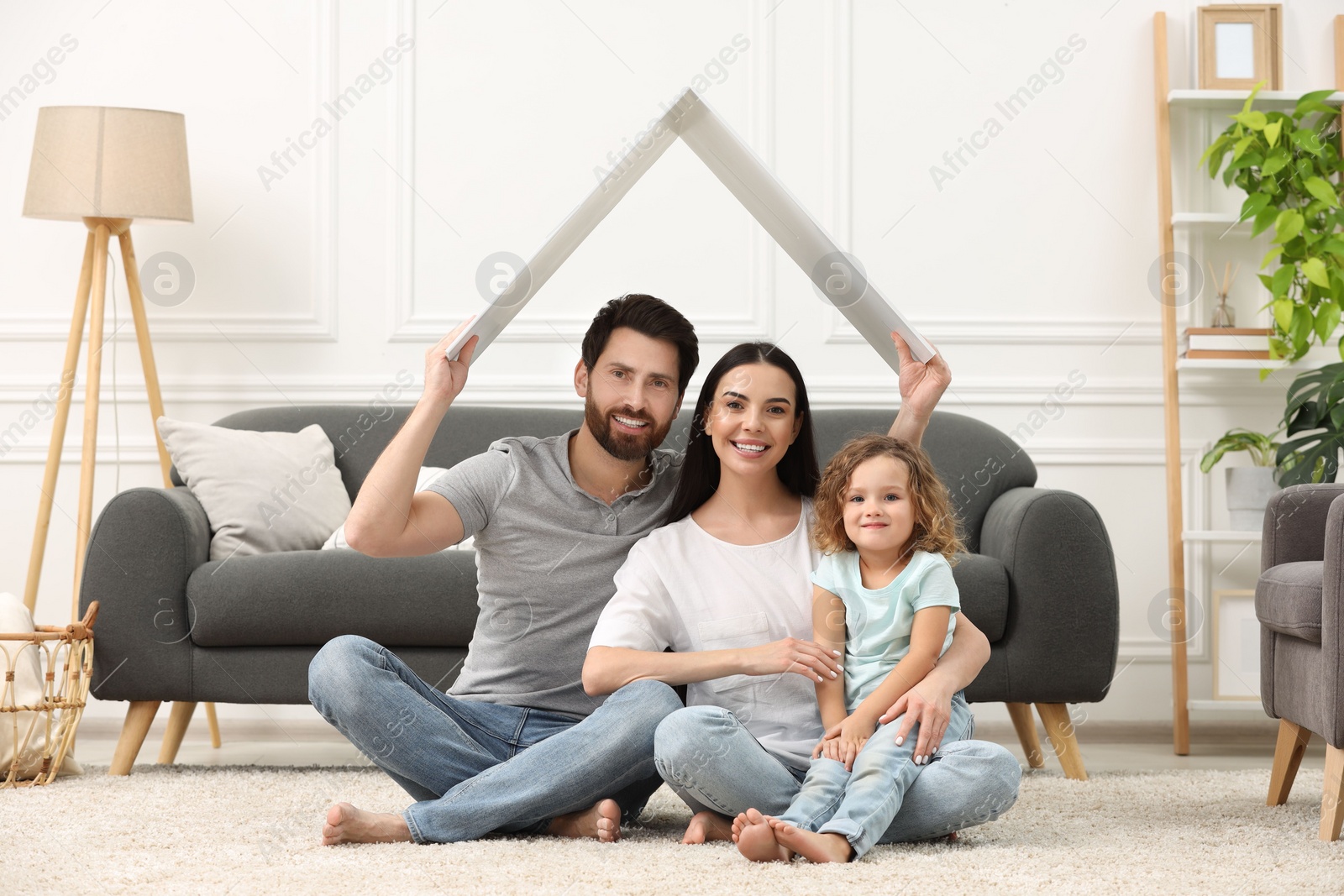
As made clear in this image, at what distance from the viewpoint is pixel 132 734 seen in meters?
2.38

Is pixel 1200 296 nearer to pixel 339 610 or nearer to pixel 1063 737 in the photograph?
pixel 1063 737

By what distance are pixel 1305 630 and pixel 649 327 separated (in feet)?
3.58

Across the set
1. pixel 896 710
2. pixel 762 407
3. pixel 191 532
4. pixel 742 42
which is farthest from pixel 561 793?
pixel 742 42

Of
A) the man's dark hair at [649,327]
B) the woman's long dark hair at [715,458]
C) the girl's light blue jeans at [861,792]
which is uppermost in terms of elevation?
the man's dark hair at [649,327]

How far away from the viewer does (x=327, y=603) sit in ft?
7.70

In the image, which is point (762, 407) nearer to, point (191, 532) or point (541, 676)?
point (541, 676)

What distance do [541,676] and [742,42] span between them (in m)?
2.22

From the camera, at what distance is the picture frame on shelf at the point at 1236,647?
3152 mm

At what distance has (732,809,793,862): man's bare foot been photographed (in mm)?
1407

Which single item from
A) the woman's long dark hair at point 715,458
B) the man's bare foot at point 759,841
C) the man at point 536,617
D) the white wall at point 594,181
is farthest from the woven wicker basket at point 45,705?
the man's bare foot at point 759,841

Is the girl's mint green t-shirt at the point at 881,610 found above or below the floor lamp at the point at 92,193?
below

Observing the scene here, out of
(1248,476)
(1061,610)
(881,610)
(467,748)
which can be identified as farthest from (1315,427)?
(467,748)

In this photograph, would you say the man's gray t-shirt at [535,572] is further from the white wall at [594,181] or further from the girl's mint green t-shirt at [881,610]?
the white wall at [594,181]

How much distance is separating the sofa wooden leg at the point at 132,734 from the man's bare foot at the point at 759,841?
1.47 metres
